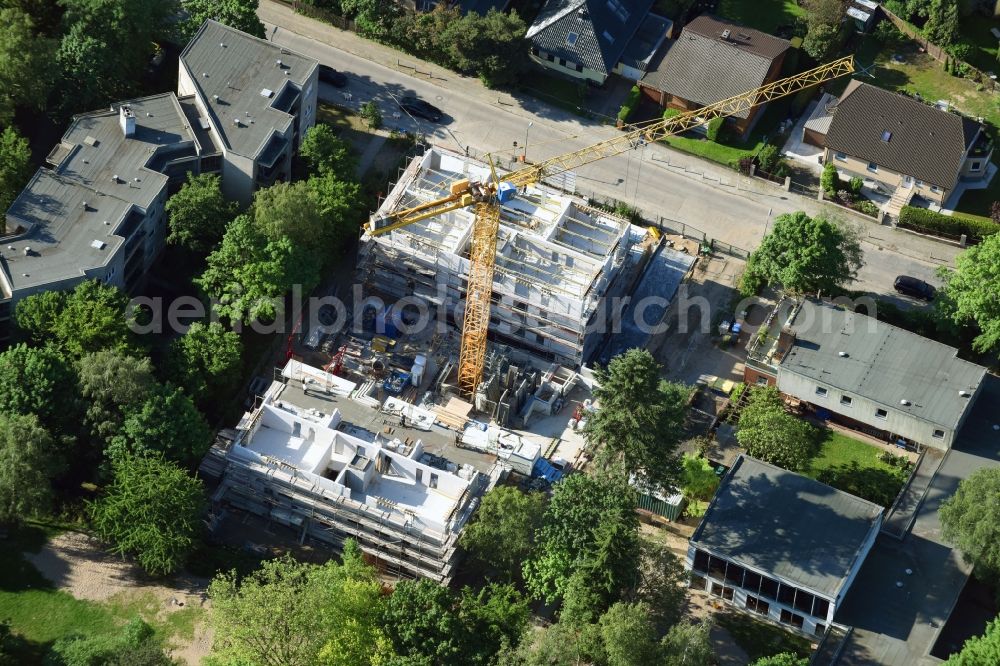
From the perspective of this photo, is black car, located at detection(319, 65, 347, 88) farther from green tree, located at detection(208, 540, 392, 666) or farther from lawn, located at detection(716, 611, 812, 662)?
lawn, located at detection(716, 611, 812, 662)

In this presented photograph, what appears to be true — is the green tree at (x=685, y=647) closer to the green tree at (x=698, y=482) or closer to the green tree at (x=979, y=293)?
the green tree at (x=698, y=482)

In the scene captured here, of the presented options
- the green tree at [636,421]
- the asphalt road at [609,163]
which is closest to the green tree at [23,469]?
the green tree at [636,421]

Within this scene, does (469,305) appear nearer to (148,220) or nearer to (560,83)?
(148,220)

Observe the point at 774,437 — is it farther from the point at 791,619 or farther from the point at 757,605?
the point at 791,619

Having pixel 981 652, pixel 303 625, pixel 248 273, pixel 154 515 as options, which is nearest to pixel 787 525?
pixel 981 652

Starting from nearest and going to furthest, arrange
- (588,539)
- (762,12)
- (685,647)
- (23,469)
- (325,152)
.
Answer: (685,647) < (588,539) < (23,469) < (325,152) < (762,12)

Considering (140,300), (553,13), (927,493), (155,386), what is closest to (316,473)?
(155,386)
